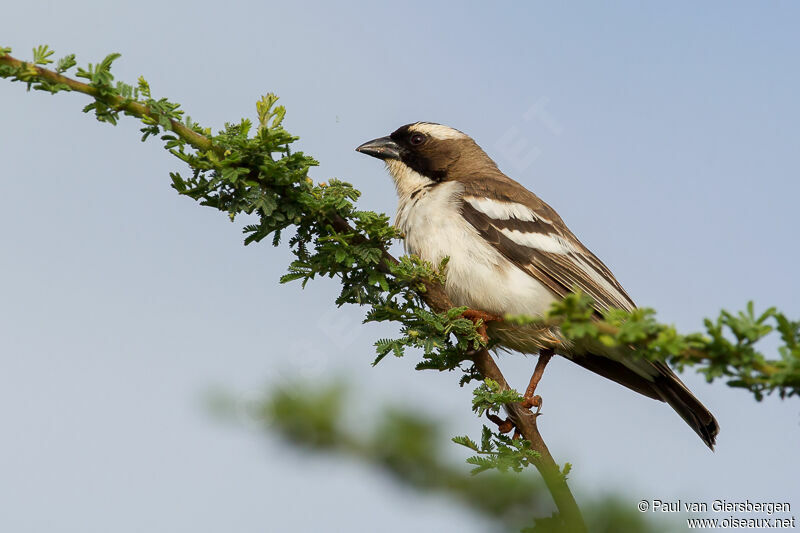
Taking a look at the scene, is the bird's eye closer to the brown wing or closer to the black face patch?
the black face patch

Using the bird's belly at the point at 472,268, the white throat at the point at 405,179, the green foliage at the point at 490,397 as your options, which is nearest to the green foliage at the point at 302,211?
the green foliage at the point at 490,397

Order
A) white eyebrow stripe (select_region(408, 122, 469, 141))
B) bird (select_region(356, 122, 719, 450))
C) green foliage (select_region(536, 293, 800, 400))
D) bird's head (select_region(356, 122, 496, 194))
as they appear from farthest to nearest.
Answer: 1. white eyebrow stripe (select_region(408, 122, 469, 141))
2. bird's head (select_region(356, 122, 496, 194))
3. bird (select_region(356, 122, 719, 450))
4. green foliage (select_region(536, 293, 800, 400))

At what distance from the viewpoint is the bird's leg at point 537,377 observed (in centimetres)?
582

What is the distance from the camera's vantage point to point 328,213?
470 cm

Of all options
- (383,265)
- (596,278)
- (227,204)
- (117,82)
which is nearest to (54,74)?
(117,82)

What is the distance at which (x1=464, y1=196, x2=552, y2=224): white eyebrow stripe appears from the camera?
6.68 m

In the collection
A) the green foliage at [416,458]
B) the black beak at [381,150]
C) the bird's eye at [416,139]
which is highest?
the bird's eye at [416,139]

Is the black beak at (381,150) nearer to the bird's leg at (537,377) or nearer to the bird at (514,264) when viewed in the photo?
the bird at (514,264)

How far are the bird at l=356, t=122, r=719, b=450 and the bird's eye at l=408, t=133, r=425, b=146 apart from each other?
0.25 meters

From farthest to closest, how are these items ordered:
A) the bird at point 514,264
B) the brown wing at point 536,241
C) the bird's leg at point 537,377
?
the brown wing at point 536,241, the bird at point 514,264, the bird's leg at point 537,377

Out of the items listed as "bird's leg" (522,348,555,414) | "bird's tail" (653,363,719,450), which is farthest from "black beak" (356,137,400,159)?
"bird's tail" (653,363,719,450)

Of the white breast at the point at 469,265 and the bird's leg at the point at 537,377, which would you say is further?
the white breast at the point at 469,265

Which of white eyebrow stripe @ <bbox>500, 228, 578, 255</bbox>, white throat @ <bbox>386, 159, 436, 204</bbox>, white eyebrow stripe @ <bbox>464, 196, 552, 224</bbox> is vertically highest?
white throat @ <bbox>386, 159, 436, 204</bbox>

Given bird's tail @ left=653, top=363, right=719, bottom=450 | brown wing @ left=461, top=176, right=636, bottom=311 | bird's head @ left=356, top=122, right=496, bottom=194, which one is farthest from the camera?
bird's head @ left=356, top=122, right=496, bottom=194
